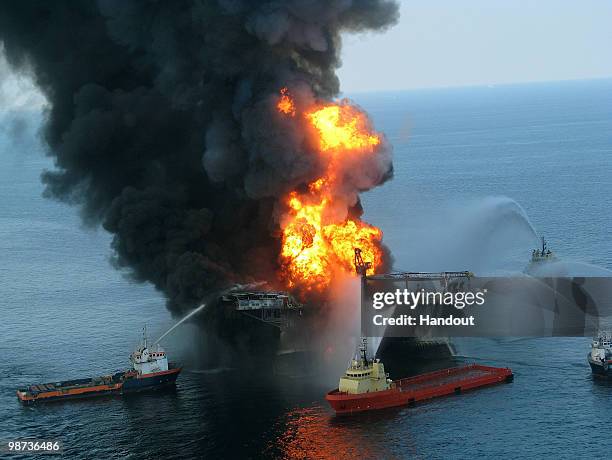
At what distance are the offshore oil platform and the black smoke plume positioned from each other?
5.03 meters

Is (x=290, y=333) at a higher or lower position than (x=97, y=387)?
higher

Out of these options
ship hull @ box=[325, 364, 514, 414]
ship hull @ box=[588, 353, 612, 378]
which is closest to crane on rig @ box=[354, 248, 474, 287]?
ship hull @ box=[325, 364, 514, 414]

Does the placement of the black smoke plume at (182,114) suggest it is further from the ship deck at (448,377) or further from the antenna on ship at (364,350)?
the ship deck at (448,377)

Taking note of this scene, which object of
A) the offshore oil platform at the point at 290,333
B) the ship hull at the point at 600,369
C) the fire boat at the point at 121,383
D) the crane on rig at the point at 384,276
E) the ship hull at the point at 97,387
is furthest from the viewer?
the offshore oil platform at the point at 290,333

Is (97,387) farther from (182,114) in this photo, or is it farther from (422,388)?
(182,114)

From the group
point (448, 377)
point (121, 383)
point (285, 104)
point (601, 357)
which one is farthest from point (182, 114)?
point (601, 357)

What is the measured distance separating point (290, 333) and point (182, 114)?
3835cm

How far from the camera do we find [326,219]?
133m

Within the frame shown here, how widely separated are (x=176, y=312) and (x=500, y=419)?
53855mm

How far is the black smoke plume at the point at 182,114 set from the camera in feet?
432

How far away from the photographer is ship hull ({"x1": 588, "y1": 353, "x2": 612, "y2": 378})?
128 meters

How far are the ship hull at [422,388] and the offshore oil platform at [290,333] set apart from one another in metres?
4.69

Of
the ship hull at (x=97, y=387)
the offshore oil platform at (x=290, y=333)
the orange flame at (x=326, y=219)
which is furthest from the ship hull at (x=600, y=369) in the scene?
the ship hull at (x=97, y=387)

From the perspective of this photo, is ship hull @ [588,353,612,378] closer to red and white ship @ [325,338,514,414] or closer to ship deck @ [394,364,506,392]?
red and white ship @ [325,338,514,414]
